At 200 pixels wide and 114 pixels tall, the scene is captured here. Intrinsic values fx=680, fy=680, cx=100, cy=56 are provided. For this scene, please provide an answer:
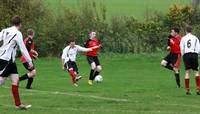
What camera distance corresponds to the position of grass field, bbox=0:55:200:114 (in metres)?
16.3

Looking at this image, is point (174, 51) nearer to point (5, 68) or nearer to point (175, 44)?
point (175, 44)

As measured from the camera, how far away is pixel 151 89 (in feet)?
72.8

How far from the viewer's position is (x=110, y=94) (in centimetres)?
2027

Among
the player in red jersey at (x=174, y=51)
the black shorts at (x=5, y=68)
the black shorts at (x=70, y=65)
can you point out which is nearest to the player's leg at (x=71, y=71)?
the black shorts at (x=70, y=65)

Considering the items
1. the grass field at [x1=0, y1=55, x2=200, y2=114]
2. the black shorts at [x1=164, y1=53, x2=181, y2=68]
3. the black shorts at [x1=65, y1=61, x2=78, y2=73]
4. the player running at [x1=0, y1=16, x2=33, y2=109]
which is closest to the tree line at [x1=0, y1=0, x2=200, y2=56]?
the grass field at [x1=0, y1=55, x2=200, y2=114]

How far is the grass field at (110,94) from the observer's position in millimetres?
16328

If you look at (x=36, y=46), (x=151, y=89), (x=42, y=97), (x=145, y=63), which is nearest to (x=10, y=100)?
(x=42, y=97)

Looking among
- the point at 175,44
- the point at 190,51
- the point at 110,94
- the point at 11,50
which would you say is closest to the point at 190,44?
the point at 190,51

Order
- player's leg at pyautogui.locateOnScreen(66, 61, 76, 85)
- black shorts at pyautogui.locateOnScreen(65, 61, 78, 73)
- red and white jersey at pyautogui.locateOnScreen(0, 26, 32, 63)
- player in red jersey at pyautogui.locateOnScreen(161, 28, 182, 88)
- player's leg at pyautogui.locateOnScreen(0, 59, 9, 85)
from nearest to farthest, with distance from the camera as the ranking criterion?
red and white jersey at pyautogui.locateOnScreen(0, 26, 32, 63), player's leg at pyautogui.locateOnScreen(0, 59, 9, 85), player in red jersey at pyautogui.locateOnScreen(161, 28, 182, 88), player's leg at pyautogui.locateOnScreen(66, 61, 76, 85), black shorts at pyautogui.locateOnScreen(65, 61, 78, 73)

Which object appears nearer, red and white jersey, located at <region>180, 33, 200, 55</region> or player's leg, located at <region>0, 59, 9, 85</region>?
player's leg, located at <region>0, 59, 9, 85</region>

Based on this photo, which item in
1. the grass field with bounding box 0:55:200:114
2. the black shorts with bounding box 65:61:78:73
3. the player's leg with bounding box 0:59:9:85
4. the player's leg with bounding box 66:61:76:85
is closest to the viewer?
the player's leg with bounding box 0:59:9:85

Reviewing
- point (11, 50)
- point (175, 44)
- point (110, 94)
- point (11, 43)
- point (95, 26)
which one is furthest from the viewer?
point (95, 26)

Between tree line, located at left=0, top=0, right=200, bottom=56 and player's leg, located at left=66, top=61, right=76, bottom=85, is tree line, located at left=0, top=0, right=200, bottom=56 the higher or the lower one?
the lower one

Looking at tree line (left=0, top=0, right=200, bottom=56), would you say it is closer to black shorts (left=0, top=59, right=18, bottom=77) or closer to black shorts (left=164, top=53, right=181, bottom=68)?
black shorts (left=164, top=53, right=181, bottom=68)
